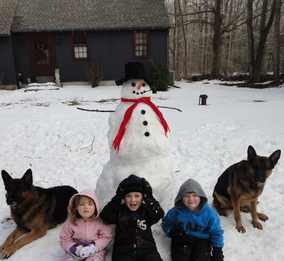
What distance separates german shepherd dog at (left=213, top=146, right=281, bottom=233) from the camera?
279cm

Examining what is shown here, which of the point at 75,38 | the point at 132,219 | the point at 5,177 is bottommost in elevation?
the point at 132,219

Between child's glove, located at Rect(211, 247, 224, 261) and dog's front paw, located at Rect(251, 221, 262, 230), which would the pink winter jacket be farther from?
dog's front paw, located at Rect(251, 221, 262, 230)

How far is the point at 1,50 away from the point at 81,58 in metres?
4.95

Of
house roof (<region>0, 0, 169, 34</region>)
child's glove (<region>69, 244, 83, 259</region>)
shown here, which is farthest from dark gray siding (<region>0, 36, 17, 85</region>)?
child's glove (<region>69, 244, 83, 259</region>)

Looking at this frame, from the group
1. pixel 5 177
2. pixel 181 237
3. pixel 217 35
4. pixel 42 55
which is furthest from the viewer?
pixel 217 35

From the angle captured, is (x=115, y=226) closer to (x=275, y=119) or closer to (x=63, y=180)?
(x=63, y=180)

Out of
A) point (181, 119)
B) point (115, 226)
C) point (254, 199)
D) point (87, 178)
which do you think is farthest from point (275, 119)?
point (115, 226)

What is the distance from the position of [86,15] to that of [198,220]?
17.5 metres

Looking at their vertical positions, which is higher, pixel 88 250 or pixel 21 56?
pixel 21 56

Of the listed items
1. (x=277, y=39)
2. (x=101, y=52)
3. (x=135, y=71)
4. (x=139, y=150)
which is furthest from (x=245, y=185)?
(x=101, y=52)

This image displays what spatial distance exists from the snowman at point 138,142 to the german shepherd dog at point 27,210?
0.69 m

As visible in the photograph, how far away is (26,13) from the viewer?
56.1ft

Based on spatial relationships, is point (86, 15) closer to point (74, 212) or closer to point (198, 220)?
point (74, 212)

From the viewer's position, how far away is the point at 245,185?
2.97 metres
